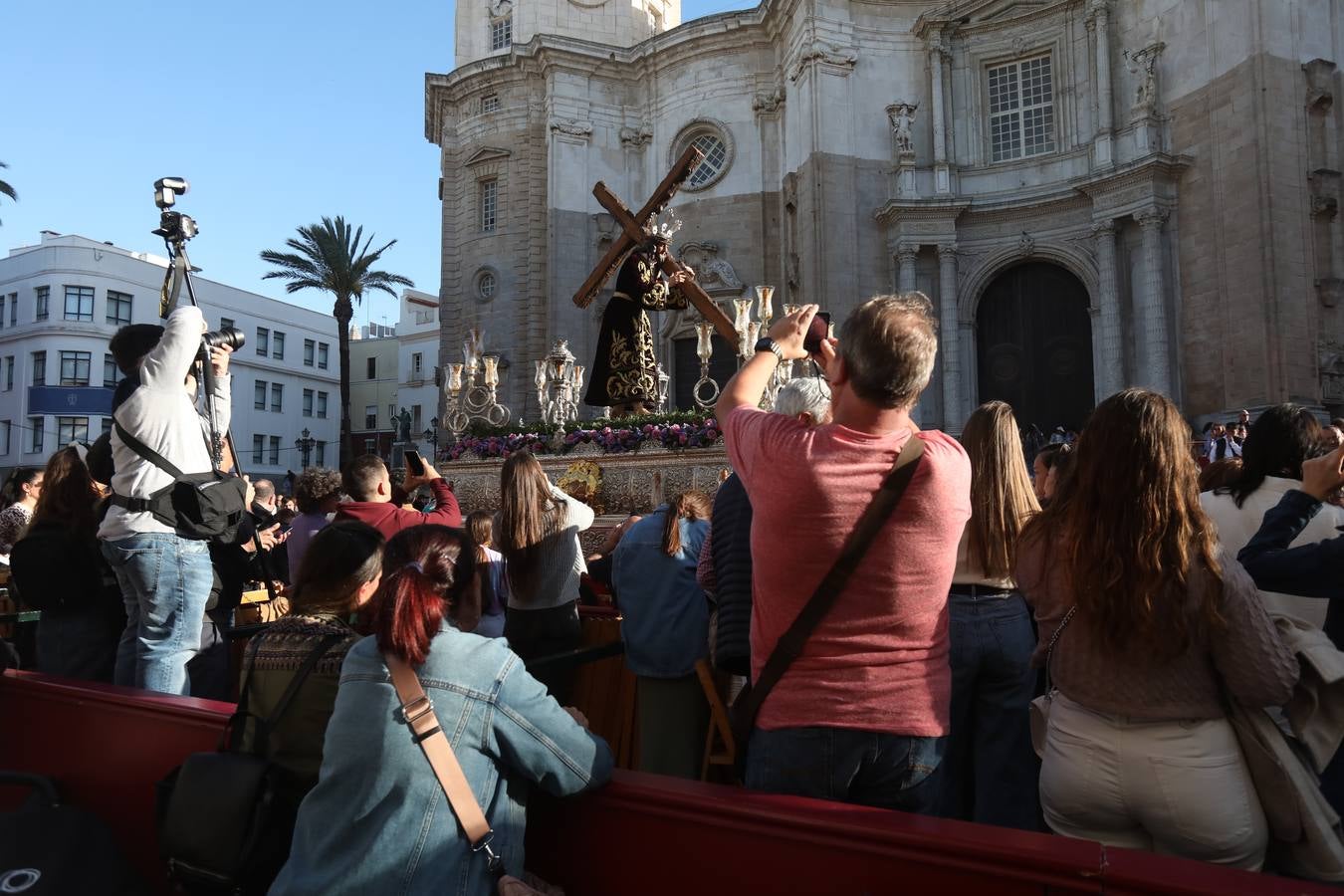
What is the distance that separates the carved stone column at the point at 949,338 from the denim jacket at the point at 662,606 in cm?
1940

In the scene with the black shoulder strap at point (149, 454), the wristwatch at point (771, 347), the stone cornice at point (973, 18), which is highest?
the stone cornice at point (973, 18)

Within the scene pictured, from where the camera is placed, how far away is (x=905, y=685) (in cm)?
244

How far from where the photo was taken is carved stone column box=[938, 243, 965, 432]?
22781 millimetres

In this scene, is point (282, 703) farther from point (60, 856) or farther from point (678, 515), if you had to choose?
point (678, 515)

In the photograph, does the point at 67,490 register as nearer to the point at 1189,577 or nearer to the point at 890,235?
the point at 1189,577

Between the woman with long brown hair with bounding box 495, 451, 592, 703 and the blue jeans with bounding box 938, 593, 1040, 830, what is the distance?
7.35ft

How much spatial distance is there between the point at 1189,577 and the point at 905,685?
2.61 feet

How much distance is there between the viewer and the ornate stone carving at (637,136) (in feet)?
94.2

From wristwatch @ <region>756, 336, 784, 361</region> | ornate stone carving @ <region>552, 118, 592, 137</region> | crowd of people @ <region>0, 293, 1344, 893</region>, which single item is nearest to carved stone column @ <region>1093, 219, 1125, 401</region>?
ornate stone carving @ <region>552, 118, 592, 137</region>

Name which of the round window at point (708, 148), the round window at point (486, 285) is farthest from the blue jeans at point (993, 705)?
the round window at point (486, 285)

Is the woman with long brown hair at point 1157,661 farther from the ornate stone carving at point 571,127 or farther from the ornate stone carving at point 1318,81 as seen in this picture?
the ornate stone carving at point 571,127

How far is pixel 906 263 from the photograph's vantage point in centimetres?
2316

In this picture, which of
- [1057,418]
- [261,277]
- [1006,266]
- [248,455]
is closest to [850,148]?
[1006,266]

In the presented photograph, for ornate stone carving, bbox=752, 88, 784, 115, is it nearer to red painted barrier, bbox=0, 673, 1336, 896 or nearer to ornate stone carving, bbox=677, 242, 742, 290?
ornate stone carving, bbox=677, 242, 742, 290
